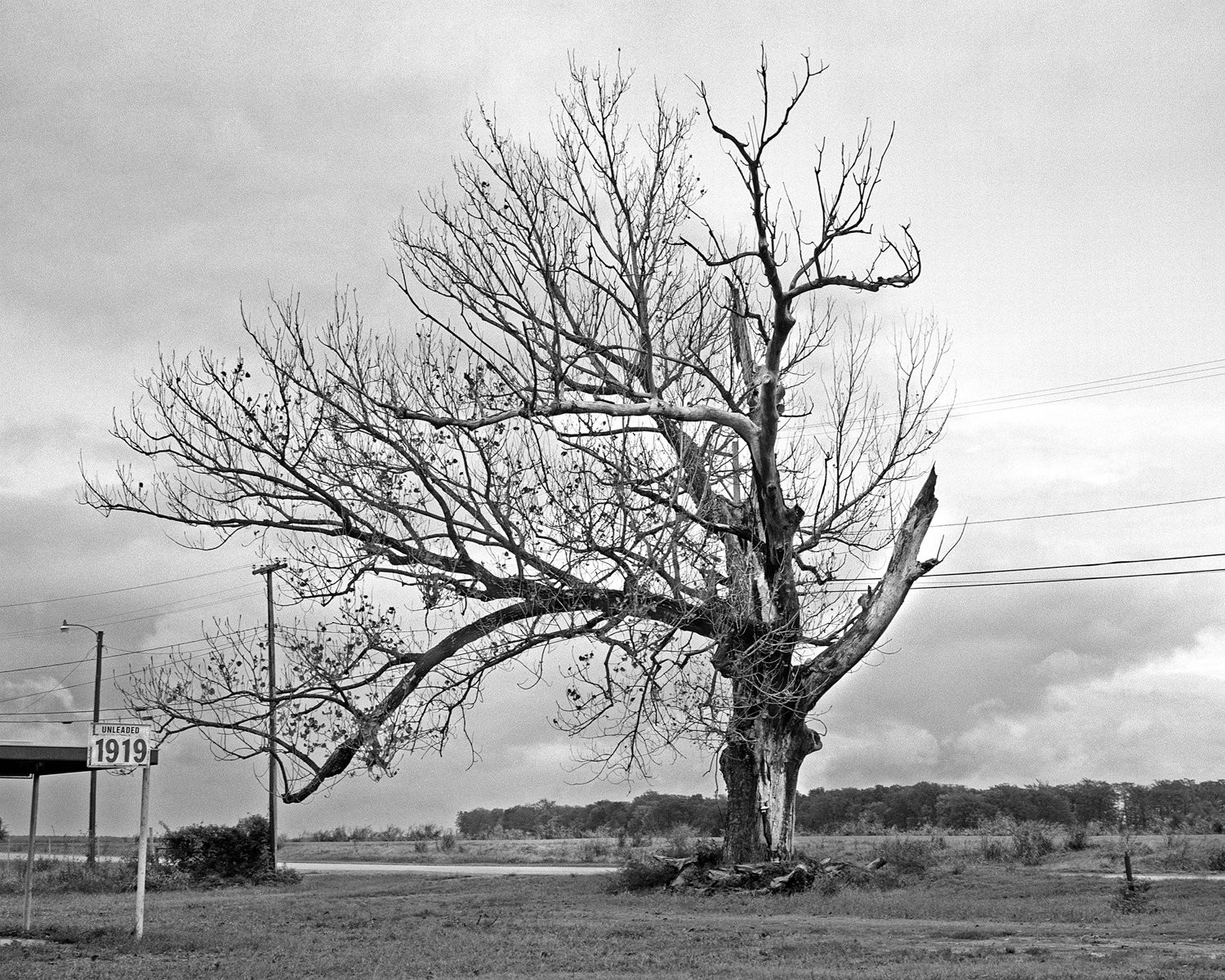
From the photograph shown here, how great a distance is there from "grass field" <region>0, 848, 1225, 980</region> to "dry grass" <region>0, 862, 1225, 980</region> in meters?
0.05

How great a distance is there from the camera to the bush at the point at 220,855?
35.2 metres

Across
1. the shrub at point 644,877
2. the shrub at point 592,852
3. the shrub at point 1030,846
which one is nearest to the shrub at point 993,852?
the shrub at point 1030,846

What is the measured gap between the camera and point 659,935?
650 inches

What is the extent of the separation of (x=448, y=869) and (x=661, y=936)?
23424 mm

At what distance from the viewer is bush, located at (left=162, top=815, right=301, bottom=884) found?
35156 mm

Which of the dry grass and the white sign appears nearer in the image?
the dry grass

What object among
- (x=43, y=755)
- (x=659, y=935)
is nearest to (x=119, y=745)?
(x=43, y=755)

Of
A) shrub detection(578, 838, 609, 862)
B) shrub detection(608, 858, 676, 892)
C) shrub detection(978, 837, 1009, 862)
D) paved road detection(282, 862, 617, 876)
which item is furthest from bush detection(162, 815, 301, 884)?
shrub detection(978, 837, 1009, 862)

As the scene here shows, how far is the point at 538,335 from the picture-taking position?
2011 centimetres

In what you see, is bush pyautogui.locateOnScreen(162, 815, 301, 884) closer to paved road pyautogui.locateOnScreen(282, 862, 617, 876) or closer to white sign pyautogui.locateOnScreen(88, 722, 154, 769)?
paved road pyautogui.locateOnScreen(282, 862, 617, 876)

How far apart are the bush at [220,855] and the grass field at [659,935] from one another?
9.11 meters

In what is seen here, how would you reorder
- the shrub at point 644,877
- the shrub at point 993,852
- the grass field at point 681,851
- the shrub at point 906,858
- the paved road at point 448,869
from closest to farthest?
the shrub at point 644,877
the shrub at point 906,858
the grass field at point 681,851
the shrub at point 993,852
the paved road at point 448,869

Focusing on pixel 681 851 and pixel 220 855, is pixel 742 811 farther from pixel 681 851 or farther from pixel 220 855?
pixel 220 855

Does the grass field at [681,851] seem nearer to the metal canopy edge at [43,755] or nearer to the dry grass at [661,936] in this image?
the dry grass at [661,936]
